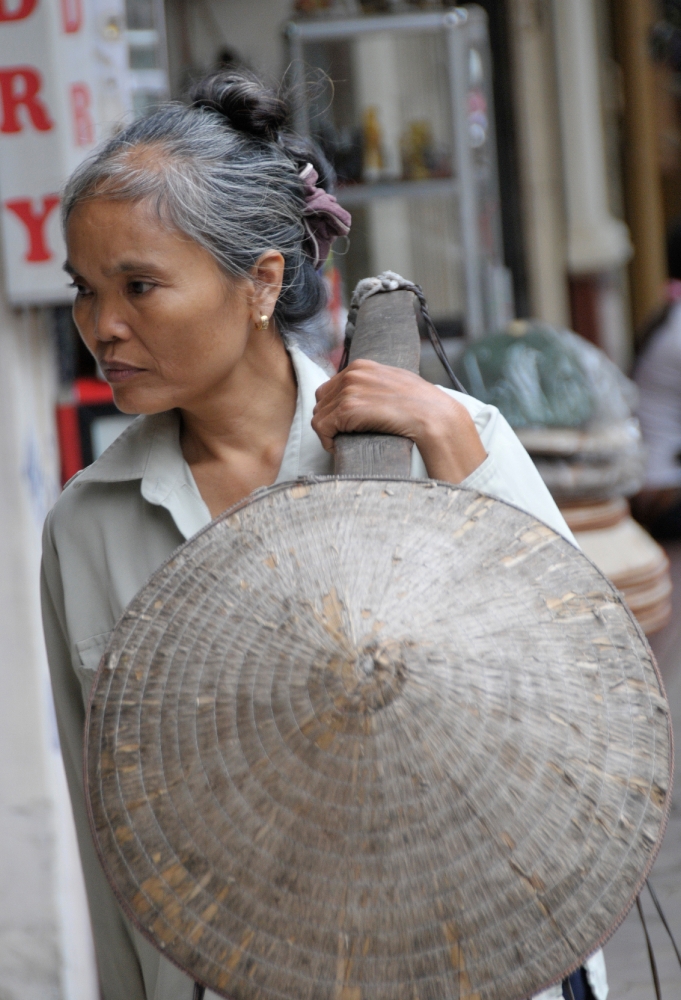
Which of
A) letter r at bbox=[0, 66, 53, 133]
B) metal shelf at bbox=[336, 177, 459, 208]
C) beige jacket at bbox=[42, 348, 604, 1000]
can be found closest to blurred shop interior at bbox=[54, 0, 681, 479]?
metal shelf at bbox=[336, 177, 459, 208]

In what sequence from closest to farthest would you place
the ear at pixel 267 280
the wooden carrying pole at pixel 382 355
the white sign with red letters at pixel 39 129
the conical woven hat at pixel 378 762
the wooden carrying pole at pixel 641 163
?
the conical woven hat at pixel 378 762
the wooden carrying pole at pixel 382 355
the ear at pixel 267 280
the white sign with red letters at pixel 39 129
the wooden carrying pole at pixel 641 163

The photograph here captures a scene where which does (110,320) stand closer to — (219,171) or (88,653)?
(219,171)

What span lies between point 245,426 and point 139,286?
250 mm

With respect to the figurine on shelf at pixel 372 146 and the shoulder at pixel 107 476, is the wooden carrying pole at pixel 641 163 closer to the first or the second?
the figurine on shelf at pixel 372 146

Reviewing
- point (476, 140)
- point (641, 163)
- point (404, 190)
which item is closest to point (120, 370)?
point (404, 190)

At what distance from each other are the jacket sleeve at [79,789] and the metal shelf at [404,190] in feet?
12.7

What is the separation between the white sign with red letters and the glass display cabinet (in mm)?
2501

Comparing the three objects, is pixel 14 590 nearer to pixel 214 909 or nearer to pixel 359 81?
pixel 214 909

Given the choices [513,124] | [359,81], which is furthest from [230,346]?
[513,124]

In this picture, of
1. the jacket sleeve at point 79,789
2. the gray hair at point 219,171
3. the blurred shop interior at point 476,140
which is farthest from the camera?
the blurred shop interior at point 476,140

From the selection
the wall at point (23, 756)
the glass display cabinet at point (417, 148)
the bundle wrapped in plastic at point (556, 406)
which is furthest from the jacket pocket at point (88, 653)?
the glass display cabinet at point (417, 148)

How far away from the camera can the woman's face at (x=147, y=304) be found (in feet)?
3.97

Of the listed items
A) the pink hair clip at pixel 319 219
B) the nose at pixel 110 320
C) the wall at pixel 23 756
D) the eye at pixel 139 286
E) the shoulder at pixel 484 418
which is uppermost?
the pink hair clip at pixel 319 219

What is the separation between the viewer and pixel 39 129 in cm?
232
